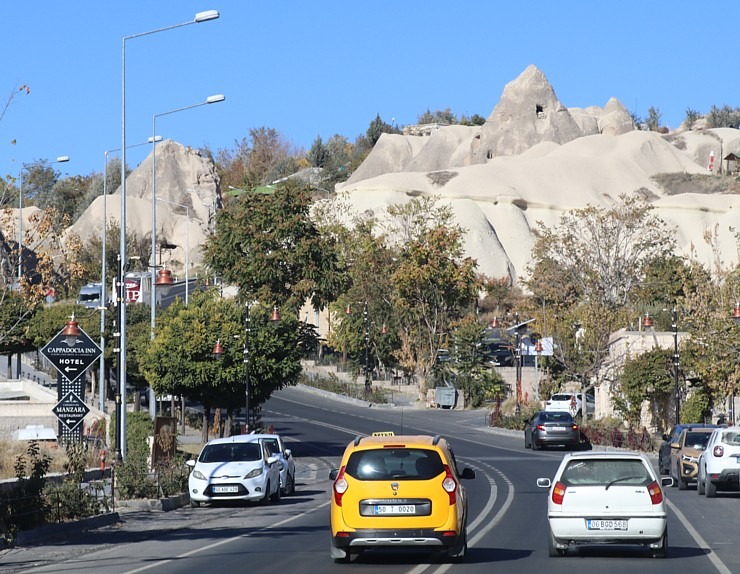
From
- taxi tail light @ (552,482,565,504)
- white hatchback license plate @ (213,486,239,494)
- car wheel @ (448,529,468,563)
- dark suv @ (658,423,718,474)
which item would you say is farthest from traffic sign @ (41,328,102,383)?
dark suv @ (658,423,718,474)

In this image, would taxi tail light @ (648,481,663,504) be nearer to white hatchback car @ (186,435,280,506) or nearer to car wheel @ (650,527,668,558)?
car wheel @ (650,527,668,558)

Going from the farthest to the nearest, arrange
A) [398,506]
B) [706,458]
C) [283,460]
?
1. [283,460]
2. [706,458]
3. [398,506]

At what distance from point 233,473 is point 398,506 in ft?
42.5

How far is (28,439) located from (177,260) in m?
104

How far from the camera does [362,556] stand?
17.7 m

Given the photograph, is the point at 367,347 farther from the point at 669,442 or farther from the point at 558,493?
the point at 558,493

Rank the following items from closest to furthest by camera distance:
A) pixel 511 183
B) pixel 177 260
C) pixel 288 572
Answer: pixel 288 572, pixel 177 260, pixel 511 183

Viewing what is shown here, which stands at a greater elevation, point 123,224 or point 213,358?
point 123,224

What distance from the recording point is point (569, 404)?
66312 mm

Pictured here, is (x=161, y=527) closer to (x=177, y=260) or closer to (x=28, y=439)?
(x=28, y=439)

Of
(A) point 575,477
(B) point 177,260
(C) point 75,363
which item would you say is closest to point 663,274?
(B) point 177,260

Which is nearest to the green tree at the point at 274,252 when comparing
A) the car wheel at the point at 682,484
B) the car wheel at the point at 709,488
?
the car wheel at the point at 682,484

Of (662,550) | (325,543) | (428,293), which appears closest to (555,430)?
(325,543)

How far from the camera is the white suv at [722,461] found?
95.1 ft
